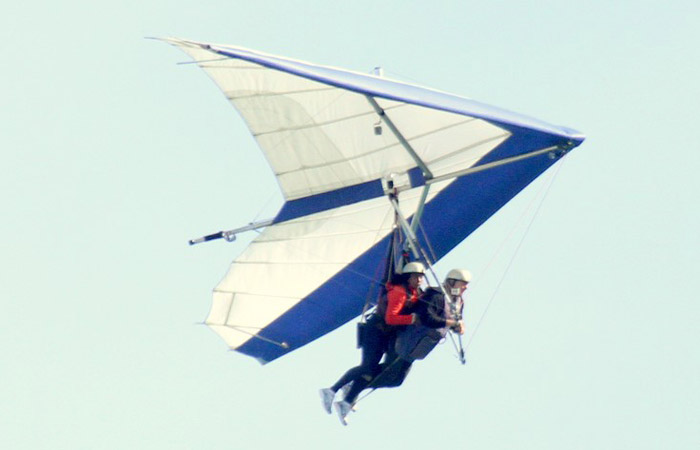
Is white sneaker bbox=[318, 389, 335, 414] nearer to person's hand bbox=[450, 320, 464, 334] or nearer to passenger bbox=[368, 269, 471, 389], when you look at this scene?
passenger bbox=[368, 269, 471, 389]

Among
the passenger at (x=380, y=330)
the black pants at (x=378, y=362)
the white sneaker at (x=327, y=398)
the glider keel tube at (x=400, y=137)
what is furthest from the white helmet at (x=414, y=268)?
the white sneaker at (x=327, y=398)

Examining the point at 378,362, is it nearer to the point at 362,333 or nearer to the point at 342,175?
the point at 362,333

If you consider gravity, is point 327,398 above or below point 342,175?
below

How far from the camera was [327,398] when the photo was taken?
21.4 metres

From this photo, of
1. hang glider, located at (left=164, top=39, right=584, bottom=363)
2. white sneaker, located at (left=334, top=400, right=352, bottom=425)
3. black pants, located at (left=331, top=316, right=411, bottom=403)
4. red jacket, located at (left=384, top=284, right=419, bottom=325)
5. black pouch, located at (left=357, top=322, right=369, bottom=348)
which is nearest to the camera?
hang glider, located at (left=164, top=39, right=584, bottom=363)

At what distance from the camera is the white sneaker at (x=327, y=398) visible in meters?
21.4

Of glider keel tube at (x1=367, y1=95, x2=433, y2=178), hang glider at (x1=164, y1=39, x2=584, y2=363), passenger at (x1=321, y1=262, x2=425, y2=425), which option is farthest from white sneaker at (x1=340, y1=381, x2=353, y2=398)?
glider keel tube at (x1=367, y1=95, x2=433, y2=178)

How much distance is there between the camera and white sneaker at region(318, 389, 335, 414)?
21.4 metres

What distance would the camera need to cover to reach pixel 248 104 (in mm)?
21000

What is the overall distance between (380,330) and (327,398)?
1047 mm

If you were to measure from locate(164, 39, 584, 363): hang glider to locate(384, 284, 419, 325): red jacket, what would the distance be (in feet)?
1.93

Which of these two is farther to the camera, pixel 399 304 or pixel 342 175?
pixel 342 175

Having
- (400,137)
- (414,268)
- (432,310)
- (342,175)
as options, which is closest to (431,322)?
(432,310)

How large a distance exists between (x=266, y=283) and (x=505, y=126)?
410 cm
